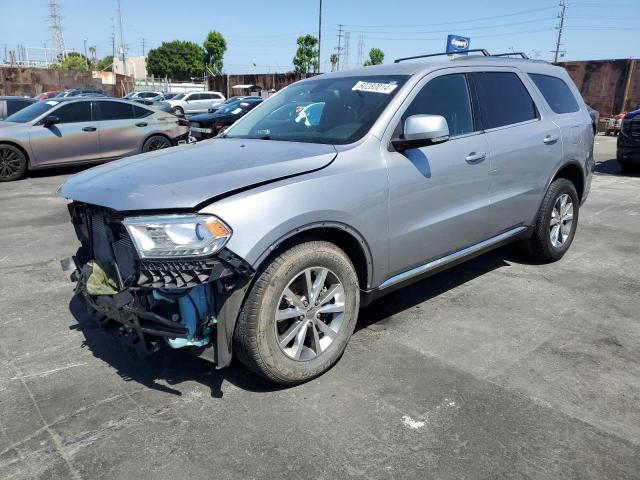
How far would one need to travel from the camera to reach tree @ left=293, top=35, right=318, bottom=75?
65.7 meters

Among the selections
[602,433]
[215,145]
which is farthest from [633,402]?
[215,145]

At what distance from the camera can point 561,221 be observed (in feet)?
16.9

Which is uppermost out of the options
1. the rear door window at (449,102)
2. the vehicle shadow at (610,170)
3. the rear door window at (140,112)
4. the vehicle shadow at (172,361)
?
the rear door window at (449,102)

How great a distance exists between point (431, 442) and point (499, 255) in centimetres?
332

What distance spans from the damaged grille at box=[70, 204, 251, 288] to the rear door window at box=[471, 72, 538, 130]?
2.51 meters

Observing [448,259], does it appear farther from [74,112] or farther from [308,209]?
[74,112]

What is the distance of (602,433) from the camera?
103 inches

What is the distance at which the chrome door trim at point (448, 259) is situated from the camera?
348cm

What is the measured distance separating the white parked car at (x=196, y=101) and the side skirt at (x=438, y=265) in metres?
25.5

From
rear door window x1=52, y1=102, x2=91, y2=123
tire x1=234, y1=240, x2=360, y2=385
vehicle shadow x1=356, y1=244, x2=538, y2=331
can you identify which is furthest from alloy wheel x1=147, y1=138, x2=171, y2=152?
tire x1=234, y1=240, x2=360, y2=385

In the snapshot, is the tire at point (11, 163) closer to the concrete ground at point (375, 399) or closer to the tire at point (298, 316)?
the concrete ground at point (375, 399)

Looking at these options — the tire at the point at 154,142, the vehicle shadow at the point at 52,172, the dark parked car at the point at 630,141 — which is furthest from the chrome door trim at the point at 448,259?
the vehicle shadow at the point at 52,172

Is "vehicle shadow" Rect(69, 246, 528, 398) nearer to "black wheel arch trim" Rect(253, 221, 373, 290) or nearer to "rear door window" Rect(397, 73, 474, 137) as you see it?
"black wheel arch trim" Rect(253, 221, 373, 290)

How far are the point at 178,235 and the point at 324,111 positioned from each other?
1.65 meters
